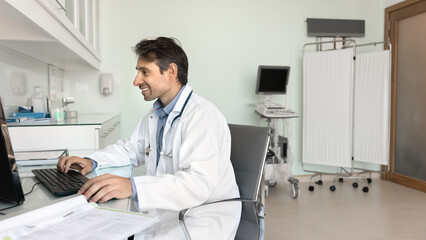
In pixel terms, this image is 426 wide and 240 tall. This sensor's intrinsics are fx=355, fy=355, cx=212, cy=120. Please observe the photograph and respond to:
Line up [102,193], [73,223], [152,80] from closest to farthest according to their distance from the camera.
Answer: [73,223]
[102,193]
[152,80]

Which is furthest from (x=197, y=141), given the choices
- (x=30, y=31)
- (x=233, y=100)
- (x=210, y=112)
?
(x=233, y=100)

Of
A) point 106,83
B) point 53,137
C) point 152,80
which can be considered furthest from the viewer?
point 106,83

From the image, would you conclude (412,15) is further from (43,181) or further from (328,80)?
(43,181)

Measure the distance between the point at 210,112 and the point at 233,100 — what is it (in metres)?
3.41

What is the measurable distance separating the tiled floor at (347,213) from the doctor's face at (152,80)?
1940 millimetres

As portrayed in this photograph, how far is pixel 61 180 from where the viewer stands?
1.30m

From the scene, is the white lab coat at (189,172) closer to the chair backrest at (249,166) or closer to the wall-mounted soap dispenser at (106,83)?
the chair backrest at (249,166)

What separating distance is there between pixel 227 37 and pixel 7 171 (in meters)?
4.16

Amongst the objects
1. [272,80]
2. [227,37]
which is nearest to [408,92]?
[272,80]

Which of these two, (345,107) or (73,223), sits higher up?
(345,107)

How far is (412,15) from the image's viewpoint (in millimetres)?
4754

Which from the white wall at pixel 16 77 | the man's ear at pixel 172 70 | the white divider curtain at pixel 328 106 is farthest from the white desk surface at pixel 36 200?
the white divider curtain at pixel 328 106

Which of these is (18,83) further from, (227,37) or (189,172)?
(227,37)

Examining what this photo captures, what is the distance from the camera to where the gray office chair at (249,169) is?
1659 millimetres
